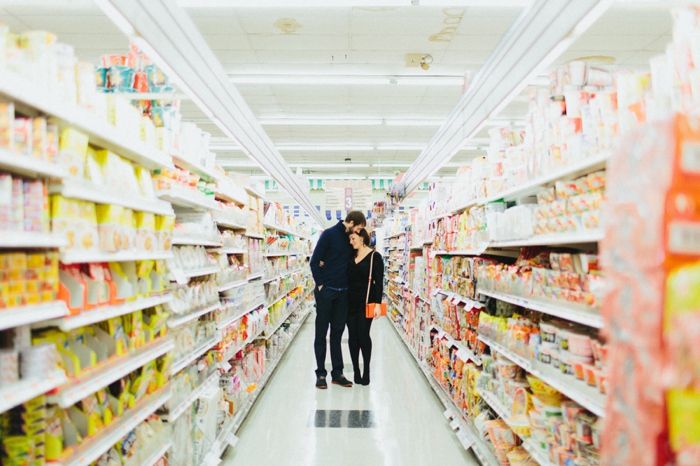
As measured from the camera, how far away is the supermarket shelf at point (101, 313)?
5.39ft

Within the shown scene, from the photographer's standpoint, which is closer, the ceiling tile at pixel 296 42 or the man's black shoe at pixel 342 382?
the man's black shoe at pixel 342 382

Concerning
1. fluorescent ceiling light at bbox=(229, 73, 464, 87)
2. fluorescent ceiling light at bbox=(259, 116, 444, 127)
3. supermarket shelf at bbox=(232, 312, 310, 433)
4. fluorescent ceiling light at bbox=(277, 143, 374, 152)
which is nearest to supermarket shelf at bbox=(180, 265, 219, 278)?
supermarket shelf at bbox=(232, 312, 310, 433)

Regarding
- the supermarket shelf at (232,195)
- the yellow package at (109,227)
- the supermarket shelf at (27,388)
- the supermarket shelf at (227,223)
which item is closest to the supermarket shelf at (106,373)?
the supermarket shelf at (27,388)

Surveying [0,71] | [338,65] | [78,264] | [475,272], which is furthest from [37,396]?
[338,65]

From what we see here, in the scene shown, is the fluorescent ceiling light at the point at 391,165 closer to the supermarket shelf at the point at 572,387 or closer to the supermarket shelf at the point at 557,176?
the supermarket shelf at the point at 557,176

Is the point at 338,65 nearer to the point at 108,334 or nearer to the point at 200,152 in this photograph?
the point at 200,152

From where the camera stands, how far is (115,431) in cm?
201

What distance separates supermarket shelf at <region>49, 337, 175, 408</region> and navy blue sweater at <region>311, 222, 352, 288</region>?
9.52ft

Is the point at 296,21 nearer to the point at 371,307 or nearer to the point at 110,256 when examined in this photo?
the point at 371,307

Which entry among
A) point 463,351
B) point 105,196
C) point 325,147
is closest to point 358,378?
point 463,351

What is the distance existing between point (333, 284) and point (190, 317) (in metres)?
2.64

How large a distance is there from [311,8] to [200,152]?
365 cm

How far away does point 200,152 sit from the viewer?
3.34 metres

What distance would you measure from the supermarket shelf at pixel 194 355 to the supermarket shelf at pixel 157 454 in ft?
1.19
